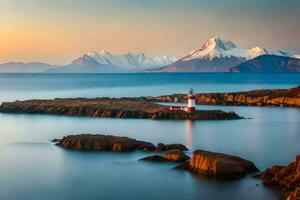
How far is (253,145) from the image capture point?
4112cm

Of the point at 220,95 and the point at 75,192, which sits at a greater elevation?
the point at 220,95

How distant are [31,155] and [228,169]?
14.3 m

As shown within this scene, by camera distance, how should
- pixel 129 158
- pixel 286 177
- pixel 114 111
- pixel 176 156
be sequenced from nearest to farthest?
1. pixel 286 177
2. pixel 176 156
3. pixel 129 158
4. pixel 114 111

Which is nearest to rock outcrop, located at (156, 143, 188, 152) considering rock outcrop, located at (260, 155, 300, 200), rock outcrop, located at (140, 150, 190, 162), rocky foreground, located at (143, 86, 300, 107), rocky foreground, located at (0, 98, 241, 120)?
rock outcrop, located at (140, 150, 190, 162)

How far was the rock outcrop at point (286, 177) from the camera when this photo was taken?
25500 mm

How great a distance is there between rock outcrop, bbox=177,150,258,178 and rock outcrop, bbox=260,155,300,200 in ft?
4.32

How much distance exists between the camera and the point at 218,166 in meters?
28.6

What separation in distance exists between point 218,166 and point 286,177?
3504 mm

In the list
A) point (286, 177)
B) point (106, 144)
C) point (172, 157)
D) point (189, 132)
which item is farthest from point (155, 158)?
point (189, 132)

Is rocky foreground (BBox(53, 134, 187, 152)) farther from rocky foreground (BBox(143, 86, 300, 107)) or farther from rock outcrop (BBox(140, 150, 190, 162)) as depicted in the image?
rocky foreground (BBox(143, 86, 300, 107))

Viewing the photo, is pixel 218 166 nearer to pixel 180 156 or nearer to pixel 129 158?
pixel 180 156

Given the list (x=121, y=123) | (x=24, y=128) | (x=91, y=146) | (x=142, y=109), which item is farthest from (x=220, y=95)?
(x=91, y=146)

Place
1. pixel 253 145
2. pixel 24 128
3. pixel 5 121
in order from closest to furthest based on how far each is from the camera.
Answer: pixel 253 145
pixel 24 128
pixel 5 121

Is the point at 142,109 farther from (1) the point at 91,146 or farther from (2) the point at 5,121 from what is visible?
(1) the point at 91,146
